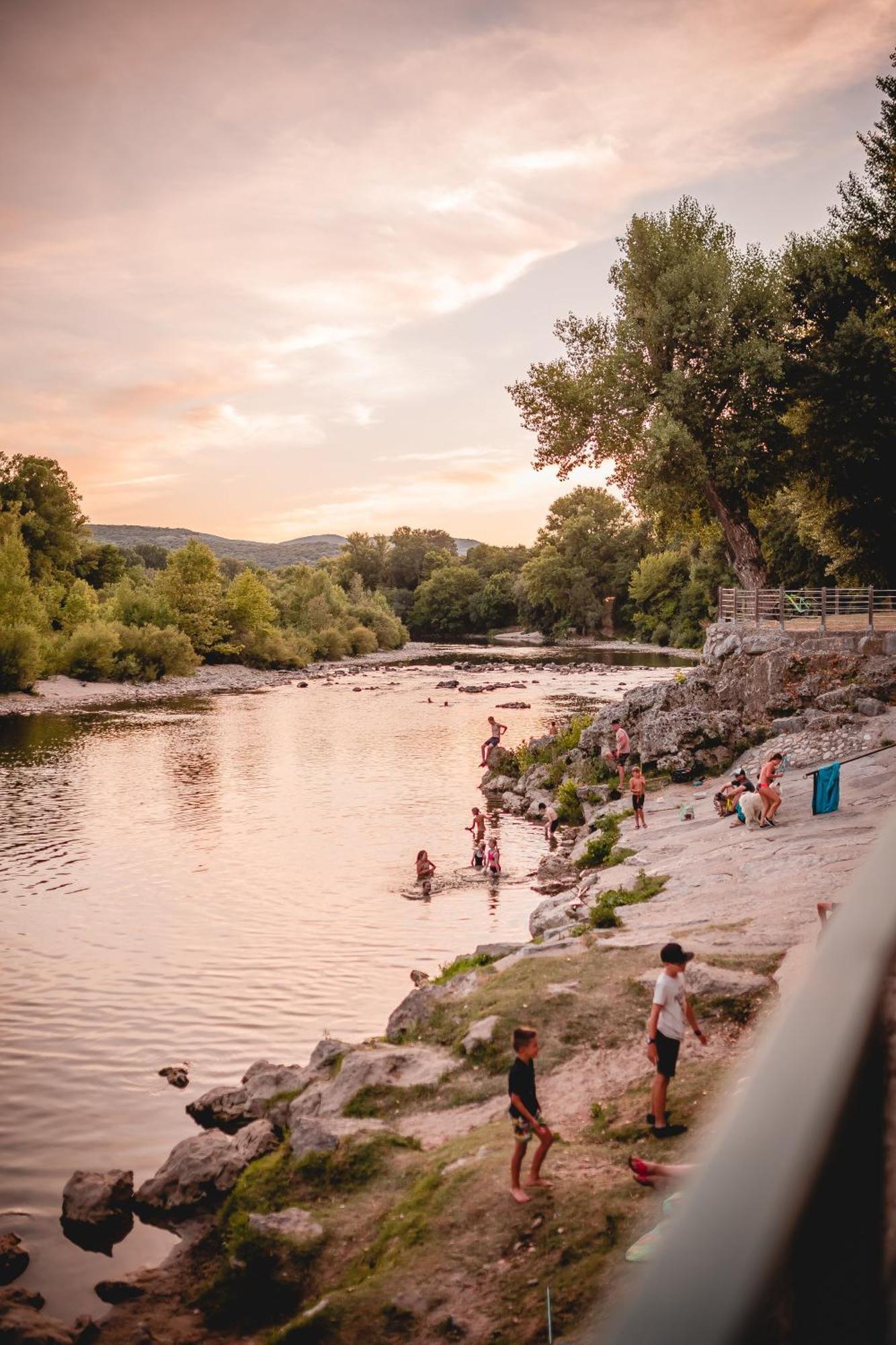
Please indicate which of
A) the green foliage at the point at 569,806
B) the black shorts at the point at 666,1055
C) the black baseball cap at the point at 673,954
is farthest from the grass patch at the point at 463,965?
the green foliage at the point at 569,806

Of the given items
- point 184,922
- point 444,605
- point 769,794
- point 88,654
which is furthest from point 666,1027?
point 444,605

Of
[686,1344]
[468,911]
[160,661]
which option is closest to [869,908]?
[686,1344]

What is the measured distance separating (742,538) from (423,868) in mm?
21902

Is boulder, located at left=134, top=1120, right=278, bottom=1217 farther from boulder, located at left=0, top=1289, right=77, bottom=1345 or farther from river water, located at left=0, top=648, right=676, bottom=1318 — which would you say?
boulder, located at left=0, top=1289, right=77, bottom=1345

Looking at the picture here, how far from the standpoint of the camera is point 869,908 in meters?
1.14

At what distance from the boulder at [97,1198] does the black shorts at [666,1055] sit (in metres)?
6.60

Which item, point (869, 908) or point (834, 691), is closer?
point (869, 908)

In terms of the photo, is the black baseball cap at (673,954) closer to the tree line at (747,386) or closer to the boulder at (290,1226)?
the boulder at (290,1226)

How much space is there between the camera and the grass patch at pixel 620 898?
16.9 metres

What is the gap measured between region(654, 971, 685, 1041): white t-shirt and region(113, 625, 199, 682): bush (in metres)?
75.5

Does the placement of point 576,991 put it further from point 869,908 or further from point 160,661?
point 160,661

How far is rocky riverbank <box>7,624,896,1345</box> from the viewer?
8383mm

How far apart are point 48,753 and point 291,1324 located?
1616 inches

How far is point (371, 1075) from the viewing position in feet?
41.1
